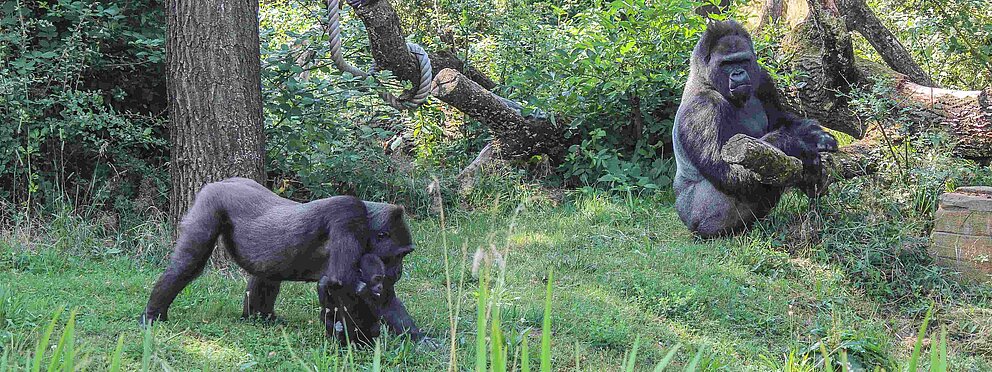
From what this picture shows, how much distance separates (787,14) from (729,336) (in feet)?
18.3

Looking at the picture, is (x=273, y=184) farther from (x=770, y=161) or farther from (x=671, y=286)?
(x=770, y=161)

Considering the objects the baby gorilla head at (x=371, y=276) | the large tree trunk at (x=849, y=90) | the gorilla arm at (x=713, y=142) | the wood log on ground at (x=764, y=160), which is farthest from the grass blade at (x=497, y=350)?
the large tree trunk at (x=849, y=90)

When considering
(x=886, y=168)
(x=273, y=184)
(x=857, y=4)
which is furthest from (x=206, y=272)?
(x=857, y=4)

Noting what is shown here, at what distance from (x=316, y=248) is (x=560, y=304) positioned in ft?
4.61

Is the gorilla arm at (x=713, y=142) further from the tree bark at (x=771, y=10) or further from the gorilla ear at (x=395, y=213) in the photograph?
the tree bark at (x=771, y=10)

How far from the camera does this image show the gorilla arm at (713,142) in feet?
17.5

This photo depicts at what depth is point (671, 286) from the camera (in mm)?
4711

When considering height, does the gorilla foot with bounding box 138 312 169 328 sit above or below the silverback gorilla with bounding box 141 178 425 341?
below

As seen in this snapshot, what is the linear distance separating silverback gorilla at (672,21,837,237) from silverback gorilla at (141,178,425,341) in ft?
8.14

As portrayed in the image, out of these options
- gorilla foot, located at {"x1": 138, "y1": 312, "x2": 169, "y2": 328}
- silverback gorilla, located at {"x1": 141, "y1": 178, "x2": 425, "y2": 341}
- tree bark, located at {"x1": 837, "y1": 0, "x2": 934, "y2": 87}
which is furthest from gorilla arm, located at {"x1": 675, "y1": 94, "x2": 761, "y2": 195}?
gorilla foot, located at {"x1": 138, "y1": 312, "x2": 169, "y2": 328}

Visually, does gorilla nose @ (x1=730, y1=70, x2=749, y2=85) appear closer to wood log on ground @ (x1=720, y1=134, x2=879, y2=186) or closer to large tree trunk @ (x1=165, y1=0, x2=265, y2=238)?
wood log on ground @ (x1=720, y1=134, x2=879, y2=186)

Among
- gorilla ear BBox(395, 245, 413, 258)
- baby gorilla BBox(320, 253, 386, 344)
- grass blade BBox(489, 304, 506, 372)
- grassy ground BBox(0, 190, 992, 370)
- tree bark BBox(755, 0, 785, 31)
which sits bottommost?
grassy ground BBox(0, 190, 992, 370)

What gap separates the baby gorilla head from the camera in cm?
336

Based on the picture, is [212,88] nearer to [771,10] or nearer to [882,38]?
[882,38]
